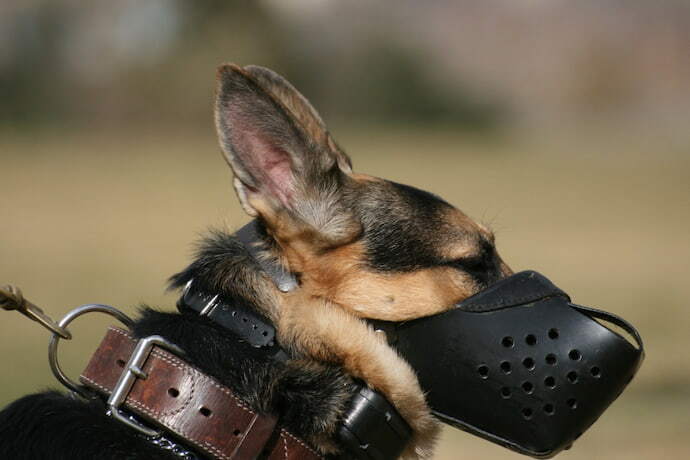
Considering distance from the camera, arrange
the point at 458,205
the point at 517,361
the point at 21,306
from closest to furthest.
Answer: the point at 21,306 < the point at 517,361 < the point at 458,205

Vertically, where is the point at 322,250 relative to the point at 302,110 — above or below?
below

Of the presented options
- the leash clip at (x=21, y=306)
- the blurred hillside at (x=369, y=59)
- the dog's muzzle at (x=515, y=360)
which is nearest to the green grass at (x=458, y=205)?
the leash clip at (x=21, y=306)

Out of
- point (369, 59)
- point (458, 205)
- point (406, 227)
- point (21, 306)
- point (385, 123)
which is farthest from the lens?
point (369, 59)

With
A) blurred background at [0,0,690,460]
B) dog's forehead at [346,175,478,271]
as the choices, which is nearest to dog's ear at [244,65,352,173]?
dog's forehead at [346,175,478,271]

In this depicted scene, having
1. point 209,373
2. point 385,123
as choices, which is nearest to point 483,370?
point 209,373

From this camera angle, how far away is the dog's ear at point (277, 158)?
2.71m

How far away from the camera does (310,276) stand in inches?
111

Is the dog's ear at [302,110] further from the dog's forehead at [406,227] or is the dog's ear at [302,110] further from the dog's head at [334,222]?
the dog's forehead at [406,227]

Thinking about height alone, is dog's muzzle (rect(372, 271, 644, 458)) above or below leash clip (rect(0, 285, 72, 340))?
above

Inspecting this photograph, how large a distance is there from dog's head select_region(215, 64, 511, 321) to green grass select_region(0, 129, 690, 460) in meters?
0.37

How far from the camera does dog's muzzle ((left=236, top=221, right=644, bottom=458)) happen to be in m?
2.79

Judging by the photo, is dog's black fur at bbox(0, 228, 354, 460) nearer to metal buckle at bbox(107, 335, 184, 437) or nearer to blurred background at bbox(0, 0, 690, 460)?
metal buckle at bbox(107, 335, 184, 437)

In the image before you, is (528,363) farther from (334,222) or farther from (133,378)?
(133,378)

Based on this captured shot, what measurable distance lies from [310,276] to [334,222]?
187 millimetres
